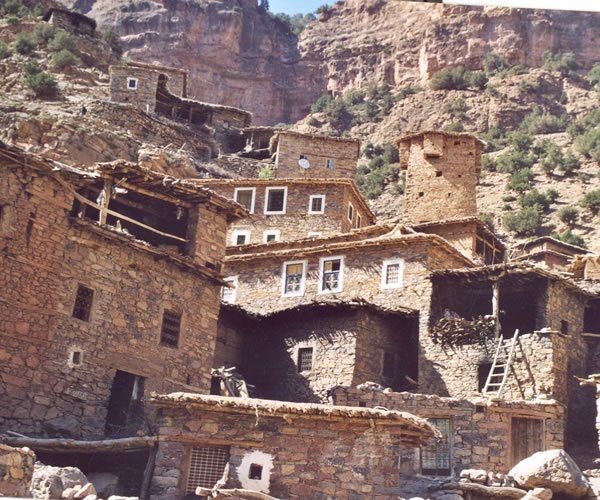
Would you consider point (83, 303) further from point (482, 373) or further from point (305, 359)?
point (482, 373)

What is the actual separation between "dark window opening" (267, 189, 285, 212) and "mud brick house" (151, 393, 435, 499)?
18622 mm

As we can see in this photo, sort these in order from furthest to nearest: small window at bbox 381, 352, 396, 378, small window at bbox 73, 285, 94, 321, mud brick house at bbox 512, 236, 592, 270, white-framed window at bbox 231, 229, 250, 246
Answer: mud brick house at bbox 512, 236, 592, 270, white-framed window at bbox 231, 229, 250, 246, small window at bbox 381, 352, 396, 378, small window at bbox 73, 285, 94, 321

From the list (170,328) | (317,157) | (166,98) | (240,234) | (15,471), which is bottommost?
(15,471)

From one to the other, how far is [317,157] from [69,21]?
1712 centimetres

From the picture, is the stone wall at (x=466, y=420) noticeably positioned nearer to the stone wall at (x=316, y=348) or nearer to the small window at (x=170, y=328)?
the stone wall at (x=316, y=348)

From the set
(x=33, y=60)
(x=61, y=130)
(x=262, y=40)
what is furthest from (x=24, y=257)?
(x=262, y=40)

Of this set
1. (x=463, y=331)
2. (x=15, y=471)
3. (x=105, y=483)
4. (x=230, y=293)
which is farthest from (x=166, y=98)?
(x=15, y=471)

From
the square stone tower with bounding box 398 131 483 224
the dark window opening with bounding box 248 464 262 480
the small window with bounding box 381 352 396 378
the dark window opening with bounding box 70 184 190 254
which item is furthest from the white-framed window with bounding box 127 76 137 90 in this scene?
Result: the dark window opening with bounding box 248 464 262 480

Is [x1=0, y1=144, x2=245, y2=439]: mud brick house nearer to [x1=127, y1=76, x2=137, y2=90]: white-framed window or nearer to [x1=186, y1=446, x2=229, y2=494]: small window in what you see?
[x1=186, y1=446, x2=229, y2=494]: small window

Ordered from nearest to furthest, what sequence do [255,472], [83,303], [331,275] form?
1. [255,472]
2. [83,303]
3. [331,275]

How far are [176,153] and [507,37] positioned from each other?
42502 mm

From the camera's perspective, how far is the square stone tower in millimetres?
35219

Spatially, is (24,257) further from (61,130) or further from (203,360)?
(61,130)

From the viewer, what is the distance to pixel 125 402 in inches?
734
